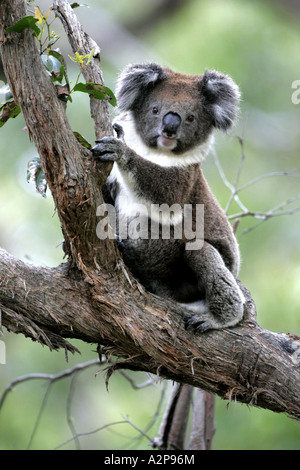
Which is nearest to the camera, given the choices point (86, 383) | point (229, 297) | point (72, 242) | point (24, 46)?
point (24, 46)

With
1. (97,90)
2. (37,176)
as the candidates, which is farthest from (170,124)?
(37,176)

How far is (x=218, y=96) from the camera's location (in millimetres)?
3891

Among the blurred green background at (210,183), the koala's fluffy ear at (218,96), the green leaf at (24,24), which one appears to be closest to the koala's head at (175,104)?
the koala's fluffy ear at (218,96)

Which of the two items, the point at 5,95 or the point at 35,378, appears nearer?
the point at 5,95

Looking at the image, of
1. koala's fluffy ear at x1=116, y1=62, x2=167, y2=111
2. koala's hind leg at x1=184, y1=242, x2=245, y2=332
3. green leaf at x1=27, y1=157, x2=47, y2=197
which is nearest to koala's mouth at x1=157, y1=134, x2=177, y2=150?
koala's fluffy ear at x1=116, y1=62, x2=167, y2=111

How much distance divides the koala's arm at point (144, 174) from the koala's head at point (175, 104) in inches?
10.6

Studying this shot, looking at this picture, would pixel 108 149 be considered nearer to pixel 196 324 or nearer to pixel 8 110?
pixel 8 110

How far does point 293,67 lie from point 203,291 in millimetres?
6306

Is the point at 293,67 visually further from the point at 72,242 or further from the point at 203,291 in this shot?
the point at 72,242

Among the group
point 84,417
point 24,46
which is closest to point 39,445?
point 84,417

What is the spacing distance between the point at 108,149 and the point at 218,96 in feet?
3.94

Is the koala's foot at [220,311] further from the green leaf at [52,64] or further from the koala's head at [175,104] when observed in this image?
the green leaf at [52,64]

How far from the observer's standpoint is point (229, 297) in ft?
11.9

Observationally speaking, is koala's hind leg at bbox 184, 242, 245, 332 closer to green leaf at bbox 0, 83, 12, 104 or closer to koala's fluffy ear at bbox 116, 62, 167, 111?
koala's fluffy ear at bbox 116, 62, 167, 111
